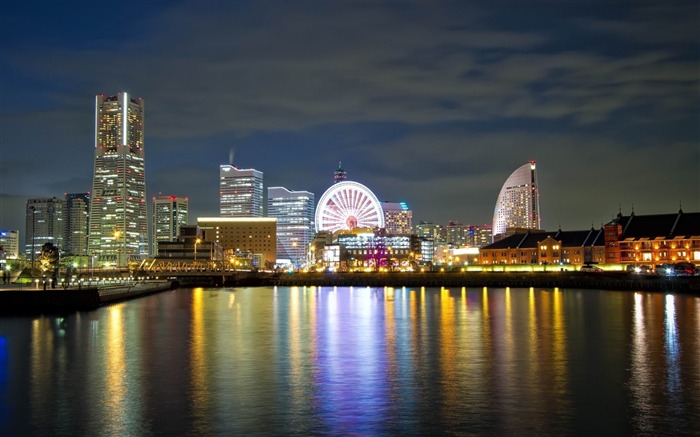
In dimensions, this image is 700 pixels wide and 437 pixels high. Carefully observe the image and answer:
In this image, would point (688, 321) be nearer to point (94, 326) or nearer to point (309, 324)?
point (309, 324)

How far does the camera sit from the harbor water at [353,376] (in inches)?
1117

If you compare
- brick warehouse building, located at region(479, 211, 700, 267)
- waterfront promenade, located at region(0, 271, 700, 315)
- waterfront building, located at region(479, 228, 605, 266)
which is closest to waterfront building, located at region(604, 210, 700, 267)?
brick warehouse building, located at region(479, 211, 700, 267)

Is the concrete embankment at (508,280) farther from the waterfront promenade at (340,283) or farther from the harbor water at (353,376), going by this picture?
the harbor water at (353,376)

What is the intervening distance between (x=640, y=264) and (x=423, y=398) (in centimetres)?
13327

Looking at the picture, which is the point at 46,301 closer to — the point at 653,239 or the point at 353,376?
the point at 353,376

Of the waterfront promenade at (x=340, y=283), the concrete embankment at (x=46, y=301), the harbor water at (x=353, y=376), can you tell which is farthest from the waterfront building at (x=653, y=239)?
the concrete embankment at (x=46, y=301)

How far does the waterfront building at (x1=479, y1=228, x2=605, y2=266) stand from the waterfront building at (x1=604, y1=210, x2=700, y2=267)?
4.30m

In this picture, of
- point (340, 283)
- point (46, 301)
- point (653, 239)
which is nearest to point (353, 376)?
point (46, 301)

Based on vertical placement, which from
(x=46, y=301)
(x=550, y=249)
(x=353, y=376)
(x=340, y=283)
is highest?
(x=550, y=249)

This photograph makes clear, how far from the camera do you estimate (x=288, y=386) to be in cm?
3559

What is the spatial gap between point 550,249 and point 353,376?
141 m

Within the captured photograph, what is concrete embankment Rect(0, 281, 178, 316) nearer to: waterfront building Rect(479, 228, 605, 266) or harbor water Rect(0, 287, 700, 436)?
harbor water Rect(0, 287, 700, 436)

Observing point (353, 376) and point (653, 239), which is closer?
point (353, 376)

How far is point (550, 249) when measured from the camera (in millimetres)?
171625
